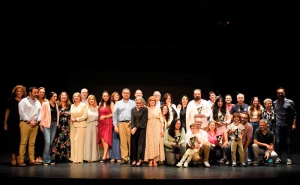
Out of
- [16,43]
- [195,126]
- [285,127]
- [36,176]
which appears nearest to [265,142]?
[285,127]

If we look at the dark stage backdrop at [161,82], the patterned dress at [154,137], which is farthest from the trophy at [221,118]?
the dark stage backdrop at [161,82]

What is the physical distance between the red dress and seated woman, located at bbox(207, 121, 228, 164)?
1907 millimetres

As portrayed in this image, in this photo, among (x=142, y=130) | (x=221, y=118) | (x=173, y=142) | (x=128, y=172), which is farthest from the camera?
(x=221, y=118)

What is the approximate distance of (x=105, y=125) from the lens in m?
6.89

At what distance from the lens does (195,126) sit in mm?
6211

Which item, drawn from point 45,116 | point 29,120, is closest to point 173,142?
point 45,116

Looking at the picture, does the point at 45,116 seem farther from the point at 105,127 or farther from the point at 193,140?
the point at 193,140

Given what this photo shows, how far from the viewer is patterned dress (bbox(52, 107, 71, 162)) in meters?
6.69

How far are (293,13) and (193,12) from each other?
2.35 meters

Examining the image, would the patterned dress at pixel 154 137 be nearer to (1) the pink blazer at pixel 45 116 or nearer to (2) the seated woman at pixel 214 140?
(2) the seated woman at pixel 214 140

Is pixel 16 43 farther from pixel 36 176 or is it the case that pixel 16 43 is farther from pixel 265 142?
pixel 265 142

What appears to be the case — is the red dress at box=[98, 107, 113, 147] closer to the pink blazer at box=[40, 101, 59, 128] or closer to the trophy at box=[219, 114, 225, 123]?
the pink blazer at box=[40, 101, 59, 128]

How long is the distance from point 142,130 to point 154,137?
Result: 0.25 metres

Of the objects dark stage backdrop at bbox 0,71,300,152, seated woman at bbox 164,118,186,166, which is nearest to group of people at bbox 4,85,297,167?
seated woman at bbox 164,118,186,166
